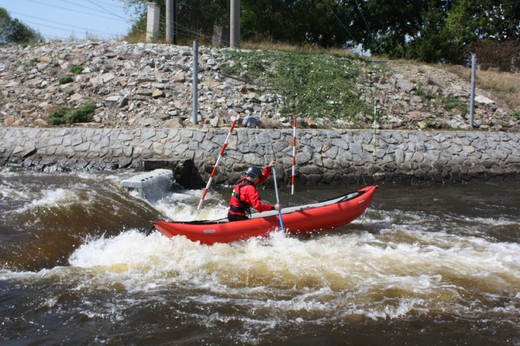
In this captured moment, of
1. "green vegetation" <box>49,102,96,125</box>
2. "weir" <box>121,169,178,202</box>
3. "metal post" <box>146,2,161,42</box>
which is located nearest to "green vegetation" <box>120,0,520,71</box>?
"metal post" <box>146,2,161,42</box>

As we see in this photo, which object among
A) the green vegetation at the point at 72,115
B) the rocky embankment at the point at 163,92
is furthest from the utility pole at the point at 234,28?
the green vegetation at the point at 72,115

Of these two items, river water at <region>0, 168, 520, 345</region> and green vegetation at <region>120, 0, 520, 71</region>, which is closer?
river water at <region>0, 168, 520, 345</region>

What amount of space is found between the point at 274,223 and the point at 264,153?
455cm

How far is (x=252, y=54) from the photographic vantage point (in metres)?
16.7

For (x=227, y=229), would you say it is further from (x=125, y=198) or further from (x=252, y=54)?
(x=252, y=54)

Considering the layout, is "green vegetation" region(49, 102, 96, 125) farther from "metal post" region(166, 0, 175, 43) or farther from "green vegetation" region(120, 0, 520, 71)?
"green vegetation" region(120, 0, 520, 71)

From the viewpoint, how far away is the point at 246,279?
527 cm

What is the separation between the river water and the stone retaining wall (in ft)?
8.40

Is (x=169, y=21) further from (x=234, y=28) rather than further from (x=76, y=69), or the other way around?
(x=76, y=69)

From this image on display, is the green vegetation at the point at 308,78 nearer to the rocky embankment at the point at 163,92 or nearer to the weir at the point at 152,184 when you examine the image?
the rocky embankment at the point at 163,92

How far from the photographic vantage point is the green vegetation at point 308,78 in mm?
13961

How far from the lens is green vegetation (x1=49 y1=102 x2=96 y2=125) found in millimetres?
Answer: 12648

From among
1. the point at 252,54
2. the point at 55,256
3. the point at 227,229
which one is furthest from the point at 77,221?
the point at 252,54

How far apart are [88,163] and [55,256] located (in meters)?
5.54
